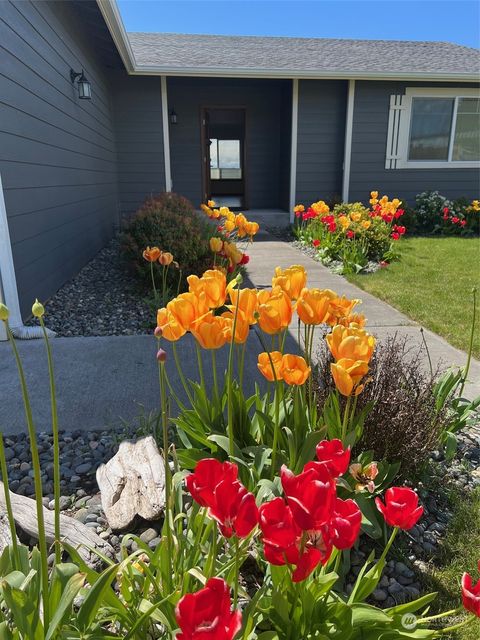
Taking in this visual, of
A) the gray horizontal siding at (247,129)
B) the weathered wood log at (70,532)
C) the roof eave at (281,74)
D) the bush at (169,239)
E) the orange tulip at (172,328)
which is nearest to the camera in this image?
the orange tulip at (172,328)

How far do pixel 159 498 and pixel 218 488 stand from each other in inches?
42.6

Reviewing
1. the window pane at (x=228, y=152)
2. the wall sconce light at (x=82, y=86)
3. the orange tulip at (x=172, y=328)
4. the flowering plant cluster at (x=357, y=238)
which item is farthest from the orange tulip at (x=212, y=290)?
the window pane at (x=228, y=152)

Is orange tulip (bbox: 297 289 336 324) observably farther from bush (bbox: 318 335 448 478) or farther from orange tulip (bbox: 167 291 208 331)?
bush (bbox: 318 335 448 478)

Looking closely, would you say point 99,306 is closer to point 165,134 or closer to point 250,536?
point 250,536

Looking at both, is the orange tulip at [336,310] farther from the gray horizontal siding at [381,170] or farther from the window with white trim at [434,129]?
the window with white trim at [434,129]

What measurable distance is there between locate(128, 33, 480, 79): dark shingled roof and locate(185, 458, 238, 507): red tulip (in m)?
9.50

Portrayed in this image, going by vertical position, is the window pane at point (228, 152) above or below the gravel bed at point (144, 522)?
above

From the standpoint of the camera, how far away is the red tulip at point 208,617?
62 cm

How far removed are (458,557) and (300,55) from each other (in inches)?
439

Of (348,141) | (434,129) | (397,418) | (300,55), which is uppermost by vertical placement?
(300,55)

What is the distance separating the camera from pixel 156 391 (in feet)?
9.27

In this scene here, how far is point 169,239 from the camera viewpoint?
497 cm

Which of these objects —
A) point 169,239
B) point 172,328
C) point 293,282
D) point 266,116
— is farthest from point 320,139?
point 172,328

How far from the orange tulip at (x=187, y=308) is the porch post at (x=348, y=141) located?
9515 mm
